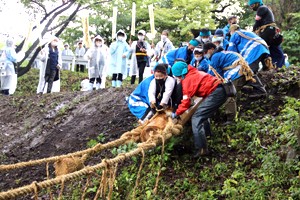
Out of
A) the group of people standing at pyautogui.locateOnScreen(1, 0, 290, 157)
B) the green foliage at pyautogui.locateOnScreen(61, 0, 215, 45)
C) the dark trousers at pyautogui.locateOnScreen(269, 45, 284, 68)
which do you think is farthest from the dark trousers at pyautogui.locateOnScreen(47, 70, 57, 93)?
the dark trousers at pyautogui.locateOnScreen(269, 45, 284, 68)

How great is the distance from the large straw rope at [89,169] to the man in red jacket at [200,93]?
281 mm

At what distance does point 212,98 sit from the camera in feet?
20.8

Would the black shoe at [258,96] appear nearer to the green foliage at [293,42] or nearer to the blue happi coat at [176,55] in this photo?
the blue happi coat at [176,55]

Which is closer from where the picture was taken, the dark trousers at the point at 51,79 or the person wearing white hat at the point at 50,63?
the person wearing white hat at the point at 50,63

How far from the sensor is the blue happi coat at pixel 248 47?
7941mm

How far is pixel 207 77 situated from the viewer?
6367 mm

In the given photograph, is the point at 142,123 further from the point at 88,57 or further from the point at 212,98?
the point at 88,57

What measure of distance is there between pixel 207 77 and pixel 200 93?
0.25m

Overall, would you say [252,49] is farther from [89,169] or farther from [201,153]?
[89,169]

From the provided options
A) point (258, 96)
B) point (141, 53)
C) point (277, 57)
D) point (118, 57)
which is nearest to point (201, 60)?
point (258, 96)

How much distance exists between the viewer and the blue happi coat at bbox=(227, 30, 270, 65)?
26.1 ft

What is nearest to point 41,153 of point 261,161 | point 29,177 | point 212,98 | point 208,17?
point 29,177

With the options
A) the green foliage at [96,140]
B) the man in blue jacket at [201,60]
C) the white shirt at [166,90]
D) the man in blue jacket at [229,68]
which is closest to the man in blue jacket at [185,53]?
the man in blue jacket at [229,68]

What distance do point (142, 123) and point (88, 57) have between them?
628cm
